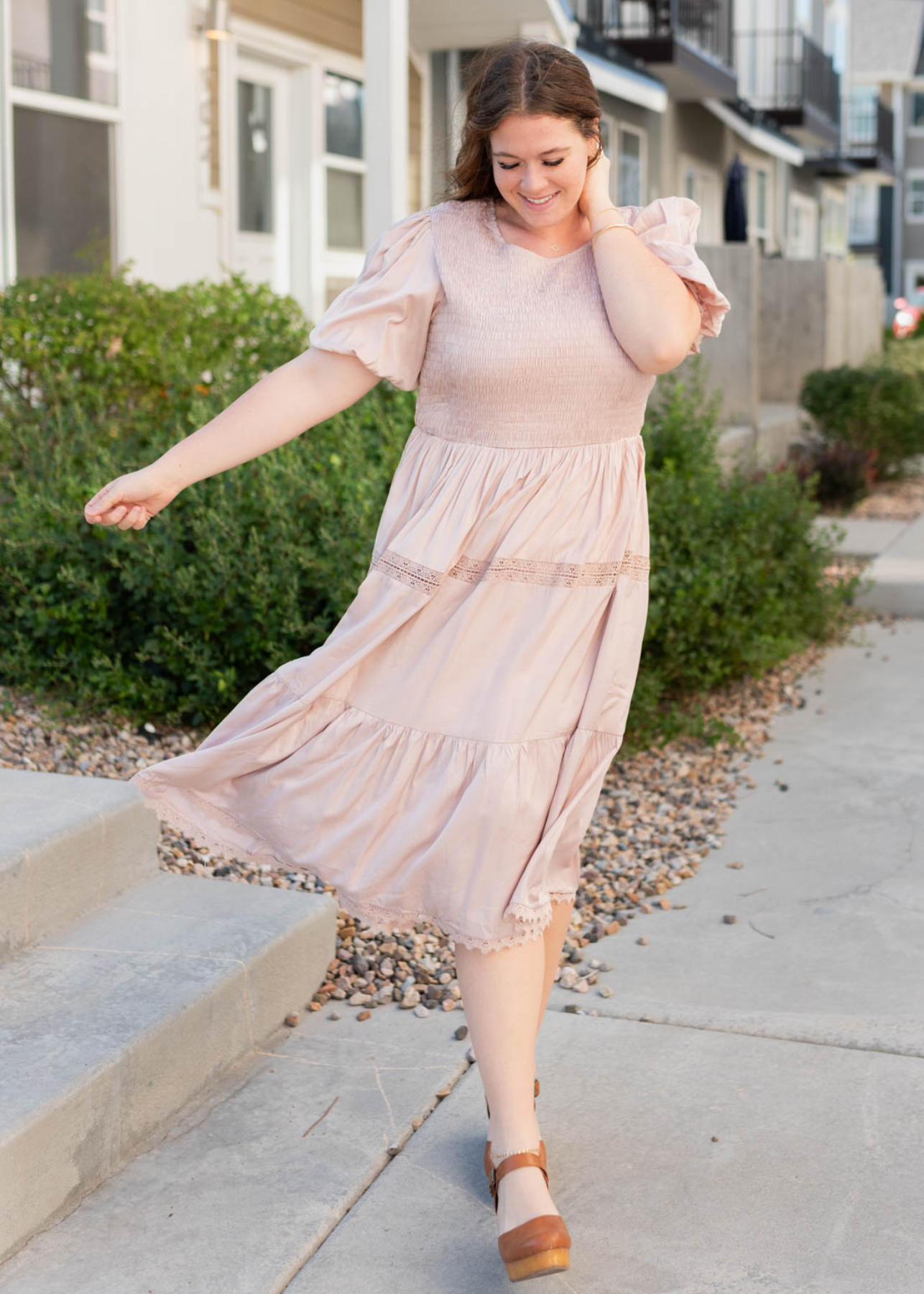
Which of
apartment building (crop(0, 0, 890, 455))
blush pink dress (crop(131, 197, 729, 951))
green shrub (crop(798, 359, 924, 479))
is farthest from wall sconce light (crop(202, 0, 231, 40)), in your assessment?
blush pink dress (crop(131, 197, 729, 951))

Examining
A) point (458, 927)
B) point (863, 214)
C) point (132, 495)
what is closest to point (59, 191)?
point (132, 495)

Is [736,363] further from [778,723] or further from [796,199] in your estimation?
[796,199]

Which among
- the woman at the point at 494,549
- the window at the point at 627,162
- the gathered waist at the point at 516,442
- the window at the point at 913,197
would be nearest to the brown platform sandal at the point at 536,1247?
the woman at the point at 494,549

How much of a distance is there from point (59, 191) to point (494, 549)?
5.87m

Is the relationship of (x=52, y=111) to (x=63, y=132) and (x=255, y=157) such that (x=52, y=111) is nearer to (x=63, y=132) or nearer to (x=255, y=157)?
(x=63, y=132)

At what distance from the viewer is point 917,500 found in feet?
35.1

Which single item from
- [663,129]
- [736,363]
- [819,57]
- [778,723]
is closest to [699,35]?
[663,129]

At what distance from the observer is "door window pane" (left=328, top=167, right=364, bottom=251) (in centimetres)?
1005

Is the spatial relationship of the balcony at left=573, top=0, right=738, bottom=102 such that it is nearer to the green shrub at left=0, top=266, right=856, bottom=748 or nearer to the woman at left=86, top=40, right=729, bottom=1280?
the green shrub at left=0, top=266, right=856, bottom=748

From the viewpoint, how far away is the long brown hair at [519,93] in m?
2.17

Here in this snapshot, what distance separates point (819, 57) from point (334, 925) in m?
22.3

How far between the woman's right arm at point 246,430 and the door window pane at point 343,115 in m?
8.07

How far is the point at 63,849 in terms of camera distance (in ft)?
9.64

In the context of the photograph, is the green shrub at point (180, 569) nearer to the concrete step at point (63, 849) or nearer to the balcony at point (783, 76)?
the concrete step at point (63, 849)
